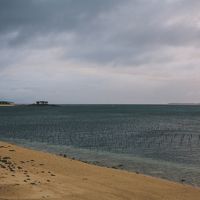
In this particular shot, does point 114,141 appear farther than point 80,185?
Yes

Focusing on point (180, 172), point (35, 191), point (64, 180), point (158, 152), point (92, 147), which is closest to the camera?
point (35, 191)

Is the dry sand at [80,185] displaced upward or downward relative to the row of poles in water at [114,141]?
upward

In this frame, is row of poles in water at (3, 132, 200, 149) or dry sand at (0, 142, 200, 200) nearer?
dry sand at (0, 142, 200, 200)

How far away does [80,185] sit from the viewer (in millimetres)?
18594

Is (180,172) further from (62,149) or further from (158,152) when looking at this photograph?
(62,149)

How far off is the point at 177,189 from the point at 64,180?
611cm

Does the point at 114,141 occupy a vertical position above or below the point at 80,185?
below

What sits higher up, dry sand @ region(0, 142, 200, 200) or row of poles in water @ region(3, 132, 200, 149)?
dry sand @ region(0, 142, 200, 200)

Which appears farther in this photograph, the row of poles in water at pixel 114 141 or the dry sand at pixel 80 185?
the row of poles in water at pixel 114 141

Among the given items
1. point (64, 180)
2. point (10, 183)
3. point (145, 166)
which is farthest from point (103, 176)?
point (145, 166)

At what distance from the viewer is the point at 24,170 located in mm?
21781

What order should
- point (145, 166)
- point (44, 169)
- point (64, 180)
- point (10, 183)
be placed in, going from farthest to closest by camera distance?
1. point (145, 166)
2. point (44, 169)
3. point (64, 180)
4. point (10, 183)

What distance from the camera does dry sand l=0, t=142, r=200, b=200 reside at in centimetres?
1587

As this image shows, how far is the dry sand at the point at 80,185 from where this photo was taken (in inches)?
625
